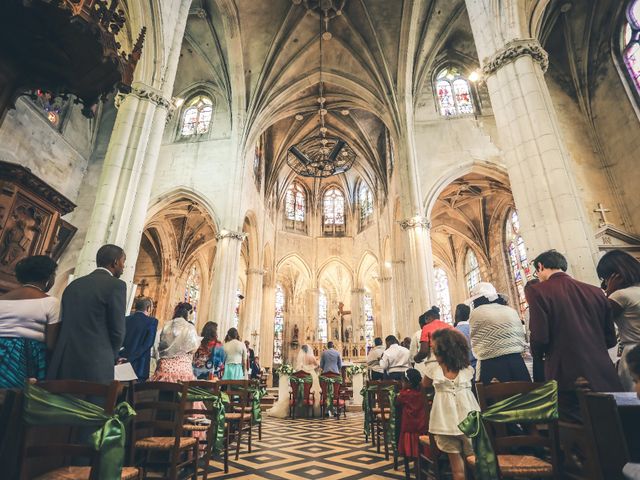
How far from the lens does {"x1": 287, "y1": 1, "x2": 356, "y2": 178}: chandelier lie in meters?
18.7

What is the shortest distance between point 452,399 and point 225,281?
1218 centimetres

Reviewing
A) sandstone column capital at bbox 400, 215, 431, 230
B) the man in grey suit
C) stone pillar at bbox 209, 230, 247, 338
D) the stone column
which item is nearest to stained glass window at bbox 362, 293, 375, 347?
the stone column

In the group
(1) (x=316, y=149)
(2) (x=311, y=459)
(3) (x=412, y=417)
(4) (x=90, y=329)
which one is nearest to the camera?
(4) (x=90, y=329)

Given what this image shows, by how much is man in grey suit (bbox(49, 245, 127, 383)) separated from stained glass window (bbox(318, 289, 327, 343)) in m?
24.0

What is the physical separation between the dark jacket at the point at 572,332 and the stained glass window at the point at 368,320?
22.6 meters

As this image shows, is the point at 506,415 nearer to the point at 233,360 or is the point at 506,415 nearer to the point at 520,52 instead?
the point at 233,360

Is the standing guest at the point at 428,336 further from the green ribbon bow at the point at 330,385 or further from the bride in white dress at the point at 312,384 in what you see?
the bride in white dress at the point at 312,384

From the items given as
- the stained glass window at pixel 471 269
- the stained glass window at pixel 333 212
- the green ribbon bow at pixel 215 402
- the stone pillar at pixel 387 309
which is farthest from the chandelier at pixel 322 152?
the green ribbon bow at pixel 215 402

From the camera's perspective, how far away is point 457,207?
65.9 feet

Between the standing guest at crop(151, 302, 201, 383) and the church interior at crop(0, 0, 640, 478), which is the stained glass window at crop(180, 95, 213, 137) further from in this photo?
the standing guest at crop(151, 302, 201, 383)

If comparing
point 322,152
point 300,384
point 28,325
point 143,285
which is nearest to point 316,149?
point 322,152

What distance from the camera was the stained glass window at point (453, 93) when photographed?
15.3 metres

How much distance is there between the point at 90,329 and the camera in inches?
100

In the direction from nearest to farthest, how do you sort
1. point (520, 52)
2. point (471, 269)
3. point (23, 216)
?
point (520, 52)
point (23, 216)
point (471, 269)
